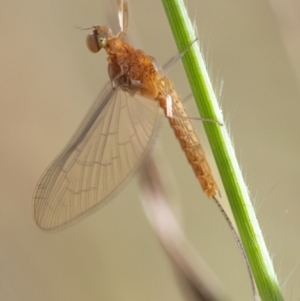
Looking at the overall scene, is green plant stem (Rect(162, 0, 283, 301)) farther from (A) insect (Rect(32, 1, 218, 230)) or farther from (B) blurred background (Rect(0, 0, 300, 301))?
Answer: (B) blurred background (Rect(0, 0, 300, 301))

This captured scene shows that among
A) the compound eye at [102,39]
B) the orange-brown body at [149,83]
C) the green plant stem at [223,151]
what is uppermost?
the compound eye at [102,39]

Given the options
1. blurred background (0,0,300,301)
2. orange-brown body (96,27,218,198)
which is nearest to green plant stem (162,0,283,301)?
orange-brown body (96,27,218,198)

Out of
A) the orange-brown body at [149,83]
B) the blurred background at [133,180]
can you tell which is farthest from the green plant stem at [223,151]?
the blurred background at [133,180]

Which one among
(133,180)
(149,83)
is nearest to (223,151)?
(149,83)

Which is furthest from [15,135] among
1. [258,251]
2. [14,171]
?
[258,251]

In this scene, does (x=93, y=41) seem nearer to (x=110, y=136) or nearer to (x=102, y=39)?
(x=102, y=39)

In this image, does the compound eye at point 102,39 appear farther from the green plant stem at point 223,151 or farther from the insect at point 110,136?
the green plant stem at point 223,151

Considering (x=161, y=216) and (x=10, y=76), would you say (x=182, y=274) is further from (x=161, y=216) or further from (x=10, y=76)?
(x=10, y=76)
